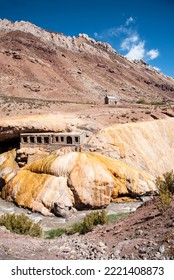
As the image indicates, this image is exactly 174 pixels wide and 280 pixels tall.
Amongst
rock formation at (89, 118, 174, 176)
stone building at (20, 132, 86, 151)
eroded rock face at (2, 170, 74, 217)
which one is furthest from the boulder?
rock formation at (89, 118, 174, 176)

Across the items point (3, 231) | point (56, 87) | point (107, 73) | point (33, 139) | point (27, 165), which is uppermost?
point (107, 73)

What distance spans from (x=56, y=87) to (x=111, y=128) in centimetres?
4215

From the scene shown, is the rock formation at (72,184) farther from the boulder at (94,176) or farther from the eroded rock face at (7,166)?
the eroded rock face at (7,166)

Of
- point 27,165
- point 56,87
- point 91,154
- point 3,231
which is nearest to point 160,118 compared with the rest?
point 91,154

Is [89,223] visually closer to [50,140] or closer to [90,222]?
[90,222]

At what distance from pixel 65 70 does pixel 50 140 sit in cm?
5410

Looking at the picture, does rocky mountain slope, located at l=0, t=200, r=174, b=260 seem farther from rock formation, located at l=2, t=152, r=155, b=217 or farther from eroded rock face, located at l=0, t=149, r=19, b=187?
eroded rock face, located at l=0, t=149, r=19, b=187

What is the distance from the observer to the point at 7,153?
86.2 feet

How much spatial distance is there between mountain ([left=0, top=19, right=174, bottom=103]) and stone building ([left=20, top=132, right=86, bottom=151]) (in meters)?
33.3

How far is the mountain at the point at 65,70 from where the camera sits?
205ft

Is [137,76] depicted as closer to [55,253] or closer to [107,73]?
[107,73]

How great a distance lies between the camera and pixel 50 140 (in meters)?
24.0

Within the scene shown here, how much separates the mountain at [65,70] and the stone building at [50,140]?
33317 millimetres

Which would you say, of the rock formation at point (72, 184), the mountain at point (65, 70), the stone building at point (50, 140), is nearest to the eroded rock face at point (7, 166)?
the rock formation at point (72, 184)
